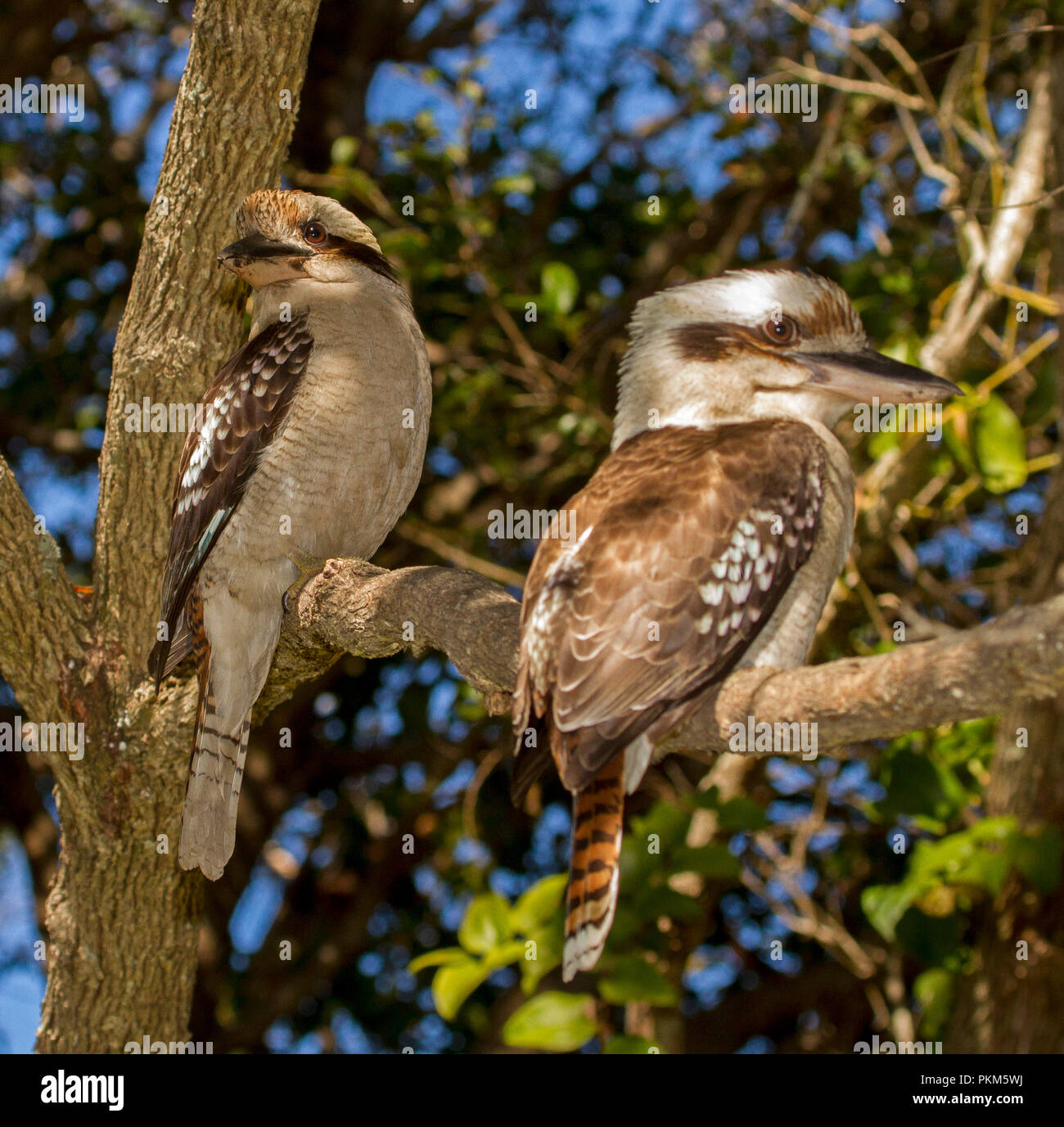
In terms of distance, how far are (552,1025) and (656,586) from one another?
1303 millimetres

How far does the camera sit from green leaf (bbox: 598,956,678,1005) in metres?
2.71

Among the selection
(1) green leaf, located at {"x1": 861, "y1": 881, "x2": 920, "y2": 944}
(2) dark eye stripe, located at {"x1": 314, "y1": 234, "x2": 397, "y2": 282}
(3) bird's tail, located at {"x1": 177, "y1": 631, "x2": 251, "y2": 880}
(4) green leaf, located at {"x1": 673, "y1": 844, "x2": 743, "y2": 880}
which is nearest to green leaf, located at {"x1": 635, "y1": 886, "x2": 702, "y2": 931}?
(4) green leaf, located at {"x1": 673, "y1": 844, "x2": 743, "y2": 880}

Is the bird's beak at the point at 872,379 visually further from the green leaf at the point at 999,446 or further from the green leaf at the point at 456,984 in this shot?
the green leaf at the point at 456,984

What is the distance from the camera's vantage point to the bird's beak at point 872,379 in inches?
84.5

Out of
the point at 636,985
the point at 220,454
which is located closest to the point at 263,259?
the point at 220,454

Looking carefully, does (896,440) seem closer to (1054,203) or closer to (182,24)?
(1054,203)

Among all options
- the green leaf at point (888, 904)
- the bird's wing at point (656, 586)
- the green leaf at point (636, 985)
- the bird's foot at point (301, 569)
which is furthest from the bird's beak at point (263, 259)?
the green leaf at point (888, 904)

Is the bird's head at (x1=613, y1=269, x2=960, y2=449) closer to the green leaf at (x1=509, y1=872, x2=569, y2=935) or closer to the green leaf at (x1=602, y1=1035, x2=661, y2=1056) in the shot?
the green leaf at (x1=509, y1=872, x2=569, y2=935)

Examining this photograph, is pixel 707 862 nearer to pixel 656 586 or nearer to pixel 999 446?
pixel 656 586

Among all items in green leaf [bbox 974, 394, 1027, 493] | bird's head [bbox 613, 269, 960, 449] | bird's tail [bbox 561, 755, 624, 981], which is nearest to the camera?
bird's tail [bbox 561, 755, 624, 981]

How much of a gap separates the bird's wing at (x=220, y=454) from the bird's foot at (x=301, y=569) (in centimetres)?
16

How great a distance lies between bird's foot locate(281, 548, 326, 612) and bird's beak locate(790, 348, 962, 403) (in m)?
1.03

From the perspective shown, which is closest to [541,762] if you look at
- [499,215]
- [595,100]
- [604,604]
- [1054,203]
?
[604,604]
